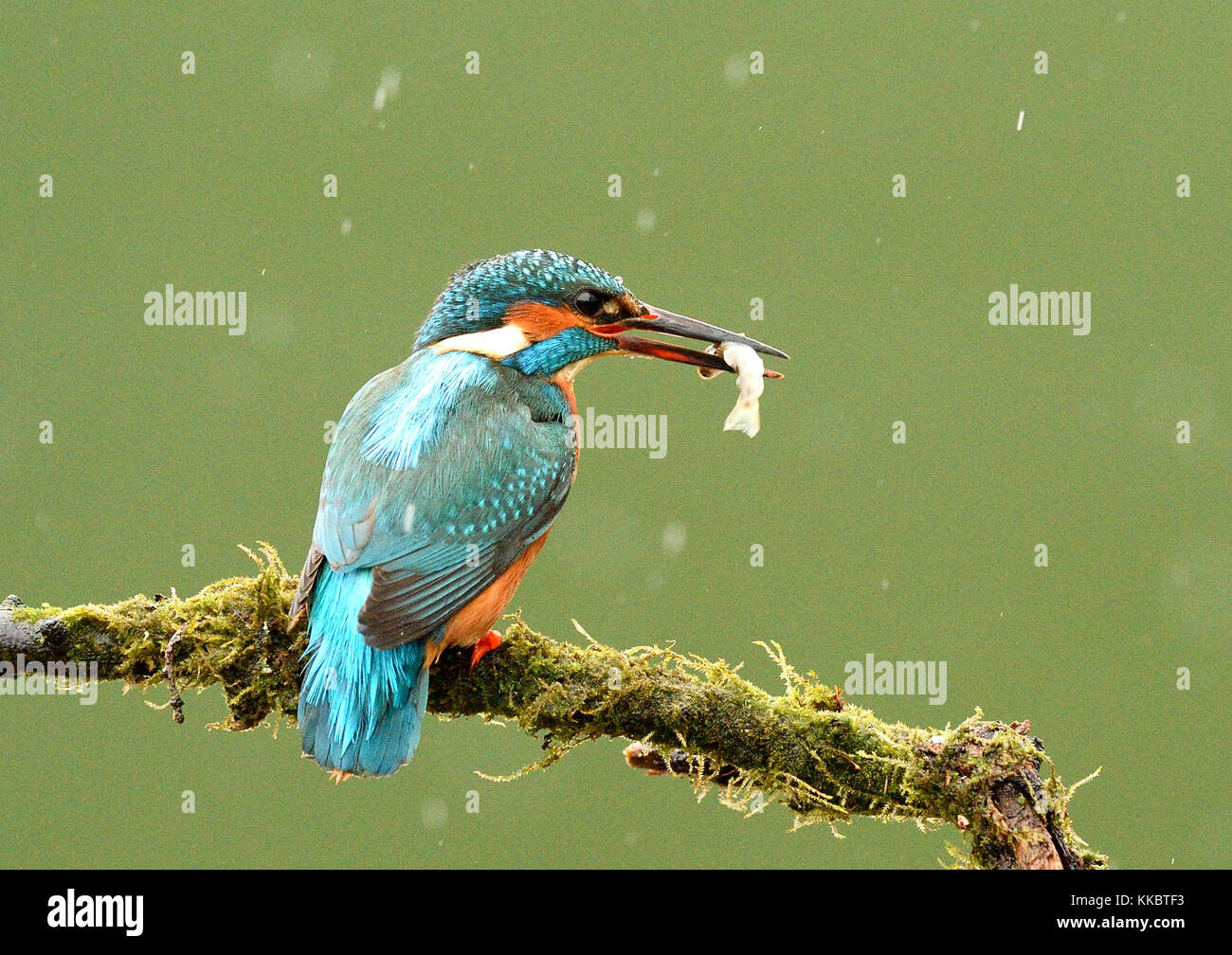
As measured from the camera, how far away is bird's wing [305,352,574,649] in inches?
115

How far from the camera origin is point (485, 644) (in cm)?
306

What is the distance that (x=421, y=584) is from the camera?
9.57 ft

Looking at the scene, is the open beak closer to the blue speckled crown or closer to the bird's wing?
the blue speckled crown

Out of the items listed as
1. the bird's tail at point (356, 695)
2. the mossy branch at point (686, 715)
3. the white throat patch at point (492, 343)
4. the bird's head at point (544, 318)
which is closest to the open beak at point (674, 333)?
the bird's head at point (544, 318)

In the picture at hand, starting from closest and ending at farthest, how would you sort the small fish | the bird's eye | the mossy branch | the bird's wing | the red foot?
the mossy branch → the bird's wing → the red foot → the small fish → the bird's eye

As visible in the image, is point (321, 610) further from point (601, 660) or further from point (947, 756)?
point (947, 756)

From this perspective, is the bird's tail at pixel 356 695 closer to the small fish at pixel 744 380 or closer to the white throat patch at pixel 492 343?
the white throat patch at pixel 492 343

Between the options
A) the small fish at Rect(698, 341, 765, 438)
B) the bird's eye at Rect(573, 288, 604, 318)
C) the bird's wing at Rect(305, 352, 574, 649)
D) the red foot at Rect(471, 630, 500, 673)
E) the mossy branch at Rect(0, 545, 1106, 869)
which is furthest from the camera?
the bird's eye at Rect(573, 288, 604, 318)

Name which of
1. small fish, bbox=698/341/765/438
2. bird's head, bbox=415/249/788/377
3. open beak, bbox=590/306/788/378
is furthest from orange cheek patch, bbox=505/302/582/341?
small fish, bbox=698/341/765/438

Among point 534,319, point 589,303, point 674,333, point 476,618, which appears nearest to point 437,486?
point 476,618

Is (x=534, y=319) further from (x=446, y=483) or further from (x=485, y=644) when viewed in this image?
(x=485, y=644)

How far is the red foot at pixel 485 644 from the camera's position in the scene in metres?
3.06

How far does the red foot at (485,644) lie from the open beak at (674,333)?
90cm

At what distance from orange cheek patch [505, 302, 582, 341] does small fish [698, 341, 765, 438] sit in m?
0.45
